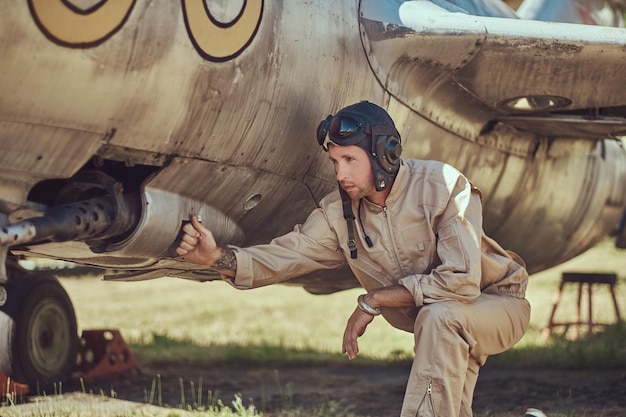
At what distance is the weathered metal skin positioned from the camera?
3.52 metres

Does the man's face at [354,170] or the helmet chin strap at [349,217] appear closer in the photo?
the man's face at [354,170]

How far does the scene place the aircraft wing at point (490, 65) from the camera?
16.8 ft

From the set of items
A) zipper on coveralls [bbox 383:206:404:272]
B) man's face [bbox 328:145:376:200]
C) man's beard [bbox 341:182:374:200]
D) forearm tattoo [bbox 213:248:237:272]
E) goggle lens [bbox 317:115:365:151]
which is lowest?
forearm tattoo [bbox 213:248:237:272]

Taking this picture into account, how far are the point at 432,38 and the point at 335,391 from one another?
3182mm

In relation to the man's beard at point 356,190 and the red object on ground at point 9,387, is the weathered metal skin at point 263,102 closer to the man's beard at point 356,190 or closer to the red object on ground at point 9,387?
the man's beard at point 356,190

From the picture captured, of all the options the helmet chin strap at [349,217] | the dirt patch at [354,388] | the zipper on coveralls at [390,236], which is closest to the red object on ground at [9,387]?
the dirt patch at [354,388]

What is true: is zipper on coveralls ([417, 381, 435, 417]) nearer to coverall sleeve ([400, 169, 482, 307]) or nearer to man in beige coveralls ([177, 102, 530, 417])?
man in beige coveralls ([177, 102, 530, 417])

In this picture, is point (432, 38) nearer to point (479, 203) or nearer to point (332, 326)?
point (479, 203)

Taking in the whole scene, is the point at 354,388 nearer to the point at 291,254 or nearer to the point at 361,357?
the point at 361,357

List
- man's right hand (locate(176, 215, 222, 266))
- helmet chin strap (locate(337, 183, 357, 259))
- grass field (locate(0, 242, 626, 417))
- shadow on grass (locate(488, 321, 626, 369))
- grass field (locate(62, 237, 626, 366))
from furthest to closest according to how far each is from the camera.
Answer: grass field (locate(62, 237, 626, 366)), grass field (locate(0, 242, 626, 417)), shadow on grass (locate(488, 321, 626, 369)), helmet chin strap (locate(337, 183, 357, 259)), man's right hand (locate(176, 215, 222, 266))

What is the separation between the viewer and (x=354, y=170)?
436 centimetres

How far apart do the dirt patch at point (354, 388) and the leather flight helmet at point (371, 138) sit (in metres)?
2.07

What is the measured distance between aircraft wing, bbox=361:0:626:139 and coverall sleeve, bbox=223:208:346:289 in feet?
3.18

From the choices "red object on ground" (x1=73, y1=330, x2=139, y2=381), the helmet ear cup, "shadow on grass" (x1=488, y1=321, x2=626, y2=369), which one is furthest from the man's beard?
"shadow on grass" (x1=488, y1=321, x2=626, y2=369)
